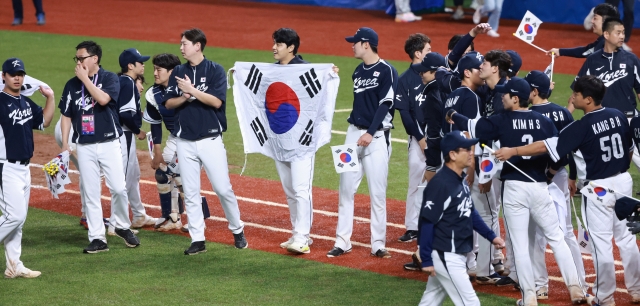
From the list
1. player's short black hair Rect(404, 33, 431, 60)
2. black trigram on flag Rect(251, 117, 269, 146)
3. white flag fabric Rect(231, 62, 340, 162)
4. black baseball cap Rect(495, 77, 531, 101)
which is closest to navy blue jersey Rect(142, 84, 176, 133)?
white flag fabric Rect(231, 62, 340, 162)

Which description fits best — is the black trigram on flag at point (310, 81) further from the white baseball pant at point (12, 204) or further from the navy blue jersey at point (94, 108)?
the white baseball pant at point (12, 204)

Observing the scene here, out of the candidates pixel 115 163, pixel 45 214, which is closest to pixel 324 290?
pixel 115 163

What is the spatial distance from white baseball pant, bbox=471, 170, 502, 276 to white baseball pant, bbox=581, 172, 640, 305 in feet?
3.03

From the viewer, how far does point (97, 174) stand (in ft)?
29.8

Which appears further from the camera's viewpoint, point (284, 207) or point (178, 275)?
point (284, 207)

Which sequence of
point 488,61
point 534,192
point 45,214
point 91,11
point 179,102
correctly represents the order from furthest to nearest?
point 91,11 → point 45,214 → point 179,102 → point 488,61 → point 534,192

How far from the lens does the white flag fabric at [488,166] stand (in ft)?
23.6

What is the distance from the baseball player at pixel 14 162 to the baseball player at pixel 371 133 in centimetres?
291

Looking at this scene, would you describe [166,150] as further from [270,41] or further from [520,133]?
[270,41]

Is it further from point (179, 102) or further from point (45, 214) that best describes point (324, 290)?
point (45, 214)

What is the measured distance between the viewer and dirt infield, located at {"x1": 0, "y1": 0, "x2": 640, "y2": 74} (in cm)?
2192

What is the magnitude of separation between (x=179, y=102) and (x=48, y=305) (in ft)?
7.62

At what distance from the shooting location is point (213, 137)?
8.91 m

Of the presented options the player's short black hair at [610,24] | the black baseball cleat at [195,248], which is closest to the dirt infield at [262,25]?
the player's short black hair at [610,24]
